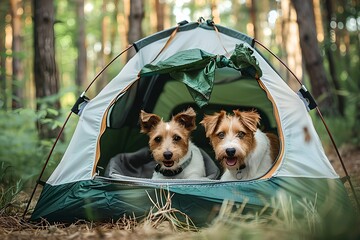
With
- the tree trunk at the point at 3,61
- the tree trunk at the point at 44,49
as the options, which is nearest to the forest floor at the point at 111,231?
the tree trunk at the point at 44,49

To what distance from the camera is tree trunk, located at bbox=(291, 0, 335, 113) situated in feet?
29.0

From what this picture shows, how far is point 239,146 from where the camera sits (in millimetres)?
4219

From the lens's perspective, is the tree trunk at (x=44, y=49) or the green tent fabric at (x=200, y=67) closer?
the green tent fabric at (x=200, y=67)

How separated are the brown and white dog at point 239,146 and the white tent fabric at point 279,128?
35cm

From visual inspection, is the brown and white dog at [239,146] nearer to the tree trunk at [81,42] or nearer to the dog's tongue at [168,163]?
the dog's tongue at [168,163]

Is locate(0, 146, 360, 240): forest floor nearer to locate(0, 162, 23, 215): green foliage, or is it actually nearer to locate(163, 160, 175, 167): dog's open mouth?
locate(0, 162, 23, 215): green foliage

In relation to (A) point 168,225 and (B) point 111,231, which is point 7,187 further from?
(A) point 168,225

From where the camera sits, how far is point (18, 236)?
3.15 meters

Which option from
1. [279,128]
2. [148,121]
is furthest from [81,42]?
[279,128]

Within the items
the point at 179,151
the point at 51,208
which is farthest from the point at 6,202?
the point at 179,151

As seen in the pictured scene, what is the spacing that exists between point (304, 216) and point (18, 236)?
2129 millimetres

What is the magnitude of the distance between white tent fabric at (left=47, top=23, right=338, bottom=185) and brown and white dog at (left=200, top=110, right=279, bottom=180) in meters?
0.35

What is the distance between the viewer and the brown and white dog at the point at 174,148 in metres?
4.75

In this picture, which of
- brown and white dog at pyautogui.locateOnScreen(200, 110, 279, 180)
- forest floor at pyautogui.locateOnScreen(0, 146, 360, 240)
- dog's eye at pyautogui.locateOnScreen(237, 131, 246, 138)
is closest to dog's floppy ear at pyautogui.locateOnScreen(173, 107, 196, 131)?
brown and white dog at pyautogui.locateOnScreen(200, 110, 279, 180)
